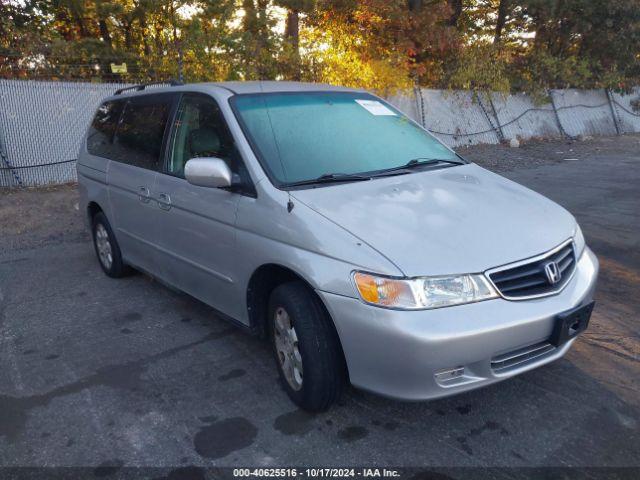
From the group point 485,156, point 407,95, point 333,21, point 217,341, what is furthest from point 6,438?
point 333,21

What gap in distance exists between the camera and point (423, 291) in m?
2.64

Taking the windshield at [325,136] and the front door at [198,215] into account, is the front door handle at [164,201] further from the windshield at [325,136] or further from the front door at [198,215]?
the windshield at [325,136]

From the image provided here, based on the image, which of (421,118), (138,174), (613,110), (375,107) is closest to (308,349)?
(375,107)

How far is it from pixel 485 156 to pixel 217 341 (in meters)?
11.7

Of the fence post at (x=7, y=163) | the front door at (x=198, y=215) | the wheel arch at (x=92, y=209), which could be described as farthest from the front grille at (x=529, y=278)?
the fence post at (x=7, y=163)

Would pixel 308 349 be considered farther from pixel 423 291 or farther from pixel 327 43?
pixel 327 43

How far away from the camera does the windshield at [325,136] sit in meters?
3.52

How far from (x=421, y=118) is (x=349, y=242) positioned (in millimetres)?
13823

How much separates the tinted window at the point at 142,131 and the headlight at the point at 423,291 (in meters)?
2.38

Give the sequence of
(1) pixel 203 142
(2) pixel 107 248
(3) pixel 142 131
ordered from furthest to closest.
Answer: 1. (2) pixel 107 248
2. (3) pixel 142 131
3. (1) pixel 203 142

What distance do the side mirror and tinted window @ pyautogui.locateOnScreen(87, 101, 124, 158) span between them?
2.16 metres

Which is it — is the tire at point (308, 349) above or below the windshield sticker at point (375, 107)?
below

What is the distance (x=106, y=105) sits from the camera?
221 inches

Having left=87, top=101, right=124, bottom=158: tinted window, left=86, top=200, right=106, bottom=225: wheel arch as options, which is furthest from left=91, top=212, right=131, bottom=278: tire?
left=87, top=101, right=124, bottom=158: tinted window
